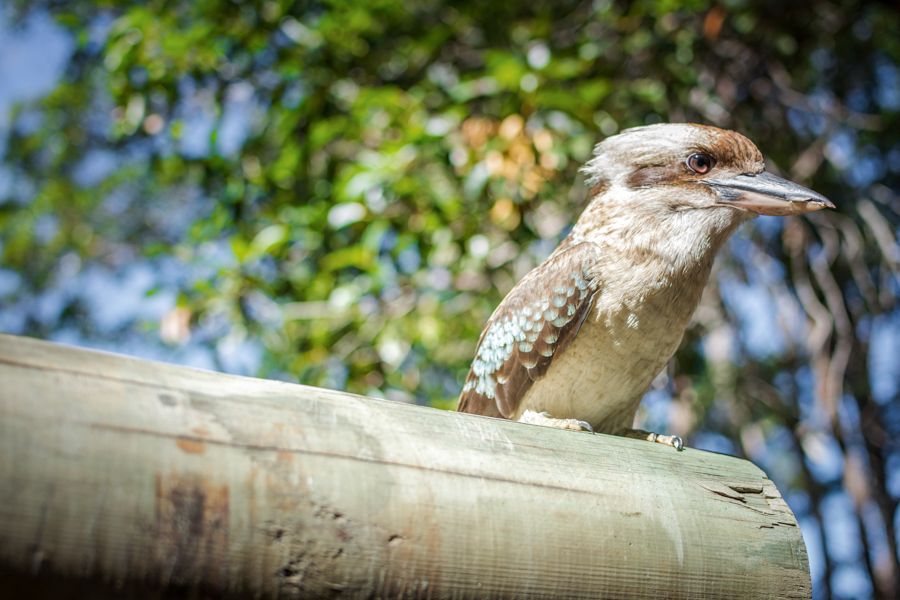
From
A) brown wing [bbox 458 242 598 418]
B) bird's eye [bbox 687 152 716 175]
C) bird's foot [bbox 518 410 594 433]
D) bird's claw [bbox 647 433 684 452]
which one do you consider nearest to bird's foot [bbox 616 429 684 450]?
bird's claw [bbox 647 433 684 452]

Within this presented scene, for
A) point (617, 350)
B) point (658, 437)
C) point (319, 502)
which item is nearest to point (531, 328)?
point (617, 350)

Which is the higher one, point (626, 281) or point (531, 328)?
point (626, 281)

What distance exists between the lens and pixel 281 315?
150 inches

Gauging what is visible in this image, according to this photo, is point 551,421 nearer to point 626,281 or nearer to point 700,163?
point 626,281

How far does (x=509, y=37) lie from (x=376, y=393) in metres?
1.75

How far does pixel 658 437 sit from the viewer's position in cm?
216

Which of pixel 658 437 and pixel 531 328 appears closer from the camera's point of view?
pixel 658 437

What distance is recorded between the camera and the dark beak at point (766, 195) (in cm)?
221

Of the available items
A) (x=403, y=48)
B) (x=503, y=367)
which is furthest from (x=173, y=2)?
(x=503, y=367)

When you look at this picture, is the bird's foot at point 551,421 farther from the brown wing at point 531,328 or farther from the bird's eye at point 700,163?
the bird's eye at point 700,163

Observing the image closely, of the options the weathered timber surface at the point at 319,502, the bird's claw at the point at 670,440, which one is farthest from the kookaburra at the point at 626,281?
the weathered timber surface at the point at 319,502

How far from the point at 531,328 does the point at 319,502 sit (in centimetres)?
133

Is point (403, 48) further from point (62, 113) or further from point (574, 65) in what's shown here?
point (62, 113)

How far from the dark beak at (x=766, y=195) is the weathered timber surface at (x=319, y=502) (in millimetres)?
984
